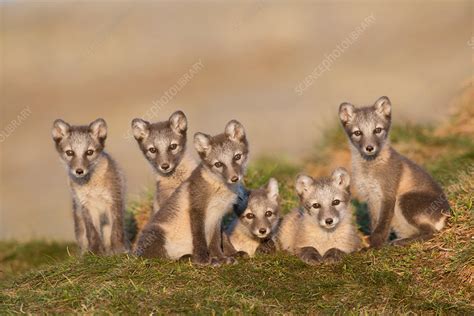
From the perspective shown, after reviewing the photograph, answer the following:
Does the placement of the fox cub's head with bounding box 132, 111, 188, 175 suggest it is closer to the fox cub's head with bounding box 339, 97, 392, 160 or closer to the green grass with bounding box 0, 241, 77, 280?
the fox cub's head with bounding box 339, 97, 392, 160

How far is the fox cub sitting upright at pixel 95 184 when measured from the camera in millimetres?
7945

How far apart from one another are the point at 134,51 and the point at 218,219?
80.7 feet

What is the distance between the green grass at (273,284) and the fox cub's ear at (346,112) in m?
1.41

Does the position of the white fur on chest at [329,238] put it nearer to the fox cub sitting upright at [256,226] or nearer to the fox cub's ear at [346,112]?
the fox cub sitting upright at [256,226]

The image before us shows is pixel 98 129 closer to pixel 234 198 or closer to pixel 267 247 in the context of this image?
pixel 234 198

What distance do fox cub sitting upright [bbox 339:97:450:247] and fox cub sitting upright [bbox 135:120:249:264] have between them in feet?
4.22

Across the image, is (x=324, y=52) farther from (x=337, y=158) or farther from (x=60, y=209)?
(x=337, y=158)

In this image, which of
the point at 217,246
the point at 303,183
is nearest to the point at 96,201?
the point at 217,246

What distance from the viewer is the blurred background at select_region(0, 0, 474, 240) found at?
18703 millimetres

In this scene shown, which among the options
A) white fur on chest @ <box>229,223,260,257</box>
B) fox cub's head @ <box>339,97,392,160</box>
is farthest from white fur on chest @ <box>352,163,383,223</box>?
white fur on chest @ <box>229,223,260,257</box>

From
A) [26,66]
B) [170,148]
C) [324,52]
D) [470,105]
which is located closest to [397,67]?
[324,52]

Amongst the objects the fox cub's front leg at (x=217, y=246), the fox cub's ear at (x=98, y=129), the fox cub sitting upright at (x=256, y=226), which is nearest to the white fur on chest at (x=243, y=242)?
the fox cub sitting upright at (x=256, y=226)

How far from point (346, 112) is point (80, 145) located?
2829 mm

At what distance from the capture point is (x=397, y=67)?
79.2ft
